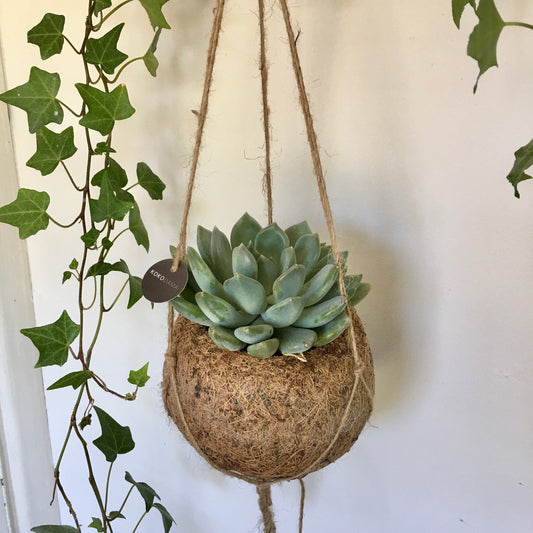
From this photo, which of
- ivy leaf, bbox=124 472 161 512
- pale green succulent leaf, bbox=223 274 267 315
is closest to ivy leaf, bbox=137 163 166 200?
pale green succulent leaf, bbox=223 274 267 315

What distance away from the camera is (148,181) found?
0.83 m

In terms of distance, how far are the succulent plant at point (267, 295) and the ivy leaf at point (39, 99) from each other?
0.26 meters

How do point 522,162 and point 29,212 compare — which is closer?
point 522,162

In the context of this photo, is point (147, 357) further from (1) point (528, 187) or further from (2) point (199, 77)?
(1) point (528, 187)

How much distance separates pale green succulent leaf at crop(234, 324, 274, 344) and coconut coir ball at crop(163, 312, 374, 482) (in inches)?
1.1

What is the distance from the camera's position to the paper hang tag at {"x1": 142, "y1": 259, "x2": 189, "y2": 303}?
2.10 feet

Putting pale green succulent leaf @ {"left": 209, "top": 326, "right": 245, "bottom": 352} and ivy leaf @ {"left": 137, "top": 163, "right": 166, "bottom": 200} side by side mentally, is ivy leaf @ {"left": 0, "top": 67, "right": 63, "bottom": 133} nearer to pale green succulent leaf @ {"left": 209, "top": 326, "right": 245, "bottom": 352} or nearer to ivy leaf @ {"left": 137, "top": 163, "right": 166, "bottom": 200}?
ivy leaf @ {"left": 137, "top": 163, "right": 166, "bottom": 200}

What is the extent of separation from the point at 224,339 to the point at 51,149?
14.8 inches

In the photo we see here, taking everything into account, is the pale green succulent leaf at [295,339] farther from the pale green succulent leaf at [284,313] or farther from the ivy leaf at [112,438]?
the ivy leaf at [112,438]

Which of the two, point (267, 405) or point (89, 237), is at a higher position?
point (89, 237)

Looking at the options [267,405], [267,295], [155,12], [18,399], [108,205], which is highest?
[155,12]

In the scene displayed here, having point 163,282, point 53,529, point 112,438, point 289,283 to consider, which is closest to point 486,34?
point 289,283

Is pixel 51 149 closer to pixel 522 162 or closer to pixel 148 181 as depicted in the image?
pixel 148 181

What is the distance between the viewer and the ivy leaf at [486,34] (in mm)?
488
